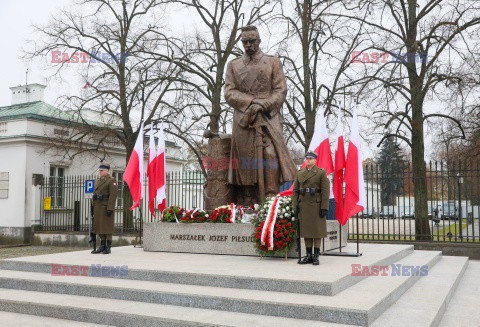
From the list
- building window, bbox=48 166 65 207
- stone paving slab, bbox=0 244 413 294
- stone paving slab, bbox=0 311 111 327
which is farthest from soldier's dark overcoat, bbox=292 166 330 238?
building window, bbox=48 166 65 207

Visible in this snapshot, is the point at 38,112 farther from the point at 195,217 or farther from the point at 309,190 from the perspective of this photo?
the point at 309,190

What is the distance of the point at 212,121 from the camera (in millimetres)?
18859

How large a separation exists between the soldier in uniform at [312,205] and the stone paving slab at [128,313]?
6.61ft

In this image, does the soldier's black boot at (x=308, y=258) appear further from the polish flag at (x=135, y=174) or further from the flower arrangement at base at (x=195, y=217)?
the polish flag at (x=135, y=174)

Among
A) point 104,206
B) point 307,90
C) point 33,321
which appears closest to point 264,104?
point 104,206

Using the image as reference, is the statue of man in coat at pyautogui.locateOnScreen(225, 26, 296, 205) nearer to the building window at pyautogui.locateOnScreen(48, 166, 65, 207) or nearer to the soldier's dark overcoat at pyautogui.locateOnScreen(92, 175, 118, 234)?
the soldier's dark overcoat at pyautogui.locateOnScreen(92, 175, 118, 234)

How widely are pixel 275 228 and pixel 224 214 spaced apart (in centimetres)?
148

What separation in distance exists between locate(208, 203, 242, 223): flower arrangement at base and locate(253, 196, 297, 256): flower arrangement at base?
0.89 metres

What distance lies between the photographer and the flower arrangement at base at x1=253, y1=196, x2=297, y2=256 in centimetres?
734

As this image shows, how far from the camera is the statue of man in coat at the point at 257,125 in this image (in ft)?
28.8

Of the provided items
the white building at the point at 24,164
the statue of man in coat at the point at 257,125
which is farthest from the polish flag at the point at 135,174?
the white building at the point at 24,164

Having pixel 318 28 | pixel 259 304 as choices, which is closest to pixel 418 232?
pixel 318 28

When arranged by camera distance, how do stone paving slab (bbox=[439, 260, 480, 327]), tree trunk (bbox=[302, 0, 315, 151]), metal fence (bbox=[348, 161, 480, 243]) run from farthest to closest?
tree trunk (bbox=[302, 0, 315, 151]) → metal fence (bbox=[348, 161, 480, 243]) → stone paving slab (bbox=[439, 260, 480, 327])

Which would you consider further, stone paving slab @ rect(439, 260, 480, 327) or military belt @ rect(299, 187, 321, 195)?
military belt @ rect(299, 187, 321, 195)
